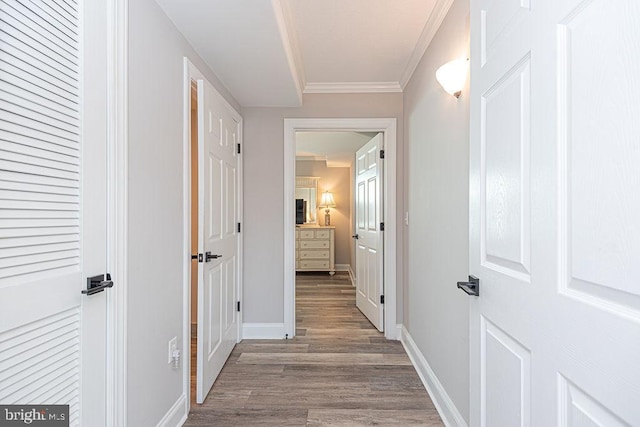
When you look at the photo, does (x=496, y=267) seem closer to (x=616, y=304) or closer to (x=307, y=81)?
(x=616, y=304)

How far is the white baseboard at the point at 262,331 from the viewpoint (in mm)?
3227

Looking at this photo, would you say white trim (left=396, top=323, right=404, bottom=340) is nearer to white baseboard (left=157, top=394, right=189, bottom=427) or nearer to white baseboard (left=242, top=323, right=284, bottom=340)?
white baseboard (left=242, top=323, right=284, bottom=340)

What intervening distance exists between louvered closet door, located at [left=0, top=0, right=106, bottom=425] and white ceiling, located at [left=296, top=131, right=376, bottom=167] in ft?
11.2

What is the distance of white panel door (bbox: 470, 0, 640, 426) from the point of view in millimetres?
574

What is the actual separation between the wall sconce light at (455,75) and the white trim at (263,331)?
2500 mm

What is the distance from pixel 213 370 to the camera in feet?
7.78

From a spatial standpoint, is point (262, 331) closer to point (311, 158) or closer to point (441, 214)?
point (441, 214)

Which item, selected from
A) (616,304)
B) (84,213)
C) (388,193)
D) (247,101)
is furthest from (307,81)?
(616,304)

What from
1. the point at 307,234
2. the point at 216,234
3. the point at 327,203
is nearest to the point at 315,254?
the point at 307,234

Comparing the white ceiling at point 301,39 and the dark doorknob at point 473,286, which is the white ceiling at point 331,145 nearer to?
the white ceiling at point 301,39

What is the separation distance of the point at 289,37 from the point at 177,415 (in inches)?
92.8

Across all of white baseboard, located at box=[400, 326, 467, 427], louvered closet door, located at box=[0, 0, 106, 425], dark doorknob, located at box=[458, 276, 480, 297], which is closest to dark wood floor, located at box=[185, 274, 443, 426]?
white baseboard, located at box=[400, 326, 467, 427]

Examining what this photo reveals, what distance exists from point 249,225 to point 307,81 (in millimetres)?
1448

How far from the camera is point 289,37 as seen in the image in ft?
7.23
